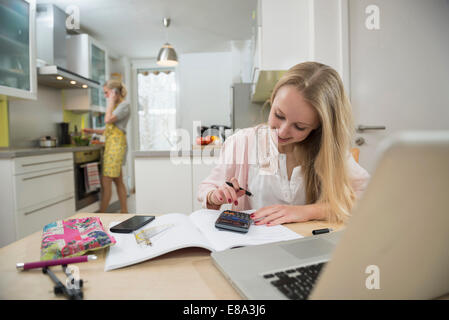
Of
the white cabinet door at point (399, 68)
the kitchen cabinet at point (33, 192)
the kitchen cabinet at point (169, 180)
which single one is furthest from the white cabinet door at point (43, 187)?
the white cabinet door at point (399, 68)

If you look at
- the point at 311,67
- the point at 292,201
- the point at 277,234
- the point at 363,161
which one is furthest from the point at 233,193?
the point at 363,161

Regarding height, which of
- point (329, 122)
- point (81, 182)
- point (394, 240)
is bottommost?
point (81, 182)

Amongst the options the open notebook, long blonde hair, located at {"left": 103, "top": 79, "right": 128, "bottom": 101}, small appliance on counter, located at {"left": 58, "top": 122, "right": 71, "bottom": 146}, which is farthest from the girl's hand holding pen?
small appliance on counter, located at {"left": 58, "top": 122, "right": 71, "bottom": 146}

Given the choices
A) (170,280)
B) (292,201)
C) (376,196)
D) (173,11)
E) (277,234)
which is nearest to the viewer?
(376,196)

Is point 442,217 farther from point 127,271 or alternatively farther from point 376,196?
point 127,271

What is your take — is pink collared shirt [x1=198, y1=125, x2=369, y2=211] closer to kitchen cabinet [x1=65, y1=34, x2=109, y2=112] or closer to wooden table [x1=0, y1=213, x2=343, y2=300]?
wooden table [x1=0, y1=213, x2=343, y2=300]

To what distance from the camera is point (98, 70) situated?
153 inches

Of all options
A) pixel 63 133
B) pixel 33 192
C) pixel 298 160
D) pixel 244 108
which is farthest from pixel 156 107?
pixel 298 160

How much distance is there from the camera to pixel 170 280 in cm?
41

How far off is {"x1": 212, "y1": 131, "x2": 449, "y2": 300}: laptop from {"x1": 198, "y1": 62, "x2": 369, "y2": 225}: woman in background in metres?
0.38

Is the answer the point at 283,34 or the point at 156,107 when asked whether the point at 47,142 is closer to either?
the point at 156,107

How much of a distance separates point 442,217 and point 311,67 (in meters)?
0.74

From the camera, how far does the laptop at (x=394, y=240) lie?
218 millimetres

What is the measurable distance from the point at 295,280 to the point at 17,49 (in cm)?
293
